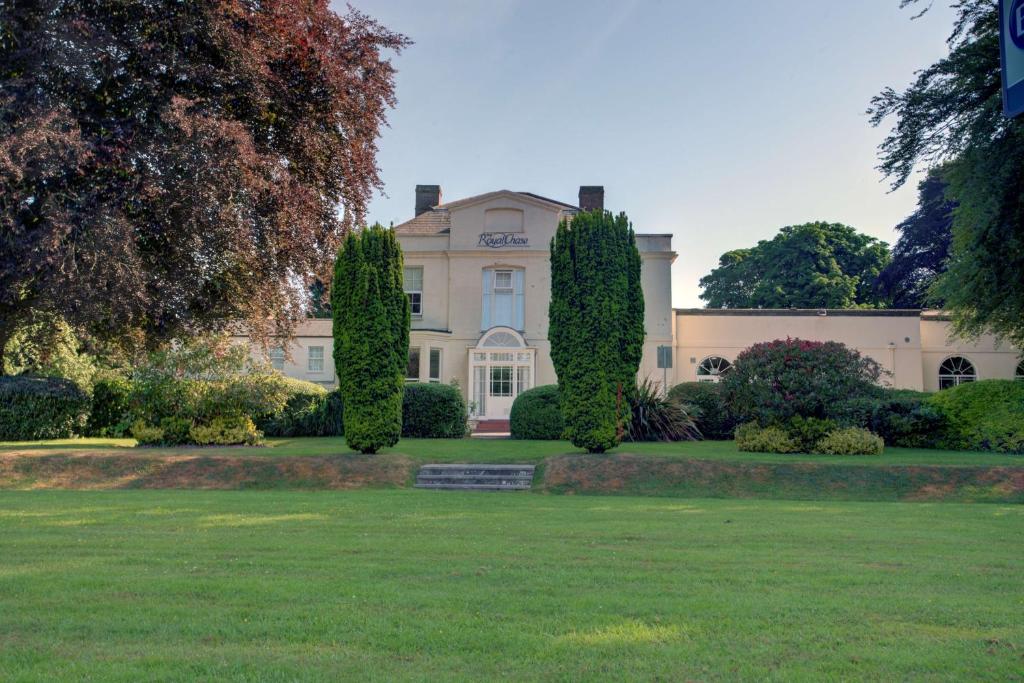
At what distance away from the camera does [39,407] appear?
71.2ft

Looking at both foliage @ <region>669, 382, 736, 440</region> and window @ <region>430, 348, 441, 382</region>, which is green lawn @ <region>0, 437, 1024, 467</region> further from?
window @ <region>430, 348, 441, 382</region>

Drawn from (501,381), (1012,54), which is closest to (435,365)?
(501,381)

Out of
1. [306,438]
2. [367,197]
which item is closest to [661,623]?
[367,197]

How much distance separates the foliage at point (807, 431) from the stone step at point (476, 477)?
6.79 metres

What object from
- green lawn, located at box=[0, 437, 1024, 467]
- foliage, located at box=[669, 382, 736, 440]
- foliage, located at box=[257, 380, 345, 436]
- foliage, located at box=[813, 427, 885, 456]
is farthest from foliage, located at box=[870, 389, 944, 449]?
foliage, located at box=[257, 380, 345, 436]

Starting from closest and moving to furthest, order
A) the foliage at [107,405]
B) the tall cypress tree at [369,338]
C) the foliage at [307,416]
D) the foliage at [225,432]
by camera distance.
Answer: the tall cypress tree at [369,338]
the foliage at [225,432]
the foliage at [107,405]
the foliage at [307,416]

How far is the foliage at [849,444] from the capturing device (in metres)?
17.3

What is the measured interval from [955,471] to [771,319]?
19127 mm

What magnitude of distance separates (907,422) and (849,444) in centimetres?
370

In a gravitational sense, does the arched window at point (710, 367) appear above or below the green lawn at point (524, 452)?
above

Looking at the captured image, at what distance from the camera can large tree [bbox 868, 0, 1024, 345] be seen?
1658 centimetres

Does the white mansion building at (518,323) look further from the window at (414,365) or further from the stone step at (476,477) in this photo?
the stone step at (476,477)

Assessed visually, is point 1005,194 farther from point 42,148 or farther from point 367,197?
point 42,148

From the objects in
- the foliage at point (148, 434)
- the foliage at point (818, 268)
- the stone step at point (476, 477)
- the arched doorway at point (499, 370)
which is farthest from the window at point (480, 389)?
the foliage at point (818, 268)
